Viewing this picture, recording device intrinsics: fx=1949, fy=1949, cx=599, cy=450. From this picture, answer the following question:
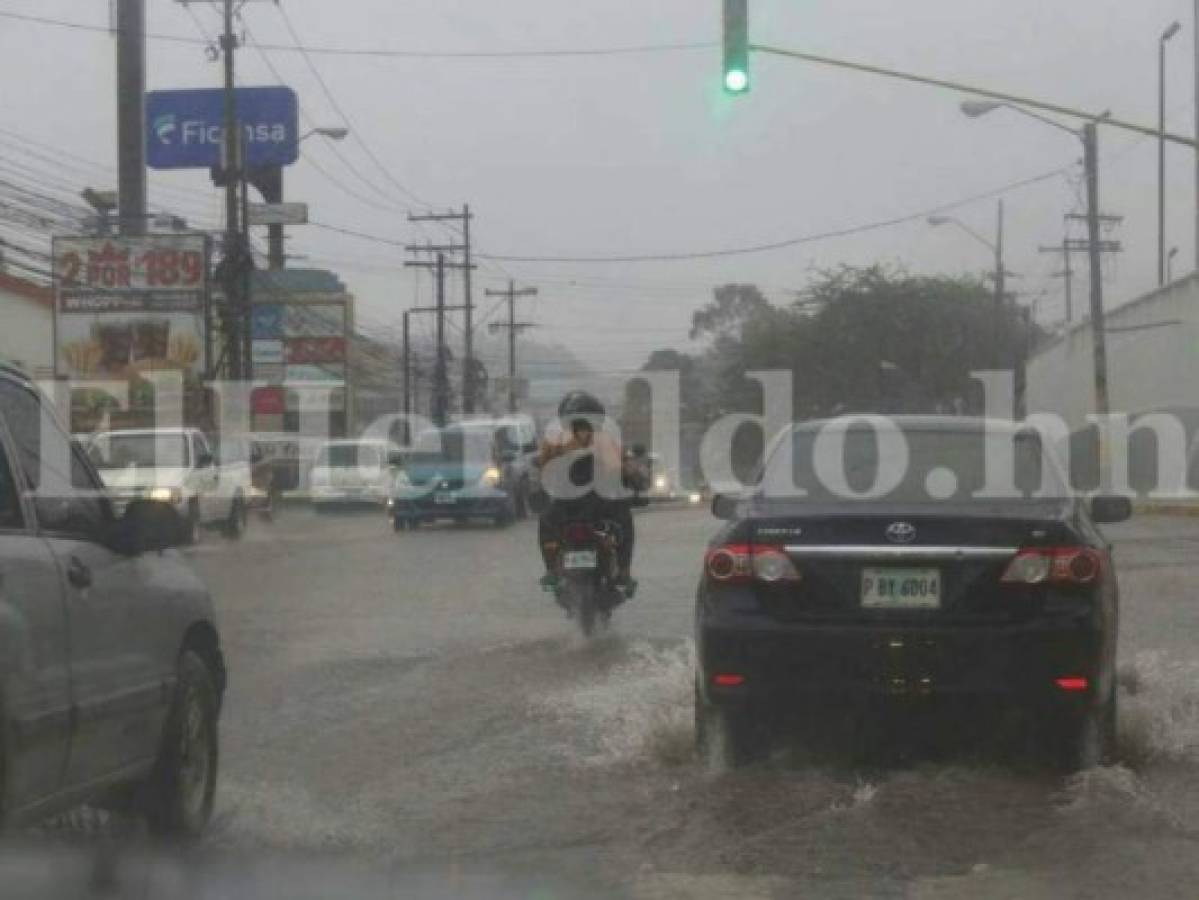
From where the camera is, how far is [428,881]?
21.5 ft

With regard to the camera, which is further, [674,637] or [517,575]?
[517,575]

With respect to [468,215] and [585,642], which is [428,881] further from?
[468,215]

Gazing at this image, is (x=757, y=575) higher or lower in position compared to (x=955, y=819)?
higher

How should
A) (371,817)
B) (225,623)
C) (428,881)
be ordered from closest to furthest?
(428,881), (371,817), (225,623)

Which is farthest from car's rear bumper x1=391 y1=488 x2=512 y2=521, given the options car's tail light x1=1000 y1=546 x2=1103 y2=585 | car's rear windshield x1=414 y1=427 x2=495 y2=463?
car's tail light x1=1000 y1=546 x2=1103 y2=585

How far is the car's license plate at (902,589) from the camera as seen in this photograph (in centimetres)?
777

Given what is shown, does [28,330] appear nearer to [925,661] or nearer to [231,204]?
[231,204]

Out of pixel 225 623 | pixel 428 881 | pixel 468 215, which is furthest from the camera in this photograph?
pixel 468 215

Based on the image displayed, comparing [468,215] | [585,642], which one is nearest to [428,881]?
[585,642]

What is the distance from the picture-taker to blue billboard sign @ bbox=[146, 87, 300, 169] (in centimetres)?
6072

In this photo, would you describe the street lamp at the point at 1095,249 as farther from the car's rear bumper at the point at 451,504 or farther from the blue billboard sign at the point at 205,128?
the blue billboard sign at the point at 205,128

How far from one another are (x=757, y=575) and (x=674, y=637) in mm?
5854

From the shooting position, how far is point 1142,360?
160ft

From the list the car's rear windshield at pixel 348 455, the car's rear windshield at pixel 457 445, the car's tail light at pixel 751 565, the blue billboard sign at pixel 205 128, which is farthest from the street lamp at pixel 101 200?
the car's tail light at pixel 751 565
